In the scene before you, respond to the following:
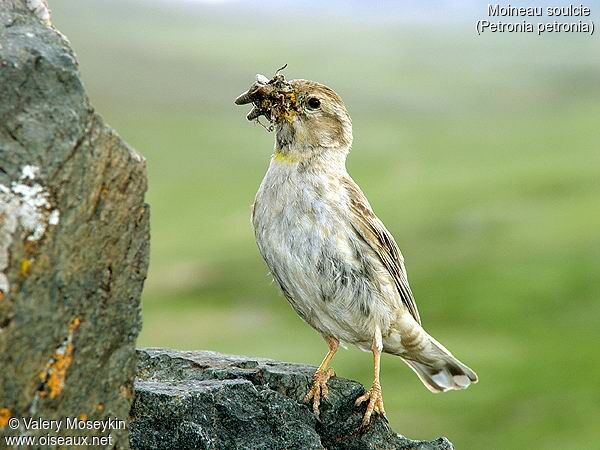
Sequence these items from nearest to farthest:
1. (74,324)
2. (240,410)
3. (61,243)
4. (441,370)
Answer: (61,243)
(74,324)
(240,410)
(441,370)

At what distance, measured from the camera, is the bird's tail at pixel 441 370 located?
35.0 feet

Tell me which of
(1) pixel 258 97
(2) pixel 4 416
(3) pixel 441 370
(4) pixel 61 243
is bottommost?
(2) pixel 4 416

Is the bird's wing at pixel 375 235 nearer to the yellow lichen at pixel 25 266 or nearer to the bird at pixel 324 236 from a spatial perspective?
the bird at pixel 324 236

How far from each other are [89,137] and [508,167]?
5112 centimetres

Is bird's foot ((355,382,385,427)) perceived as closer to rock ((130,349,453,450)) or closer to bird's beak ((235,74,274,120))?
rock ((130,349,453,450))

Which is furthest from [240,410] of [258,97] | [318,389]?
[258,97]

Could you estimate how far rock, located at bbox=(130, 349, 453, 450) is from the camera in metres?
7.59

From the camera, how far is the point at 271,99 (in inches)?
375

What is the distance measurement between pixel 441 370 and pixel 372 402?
7.90 ft

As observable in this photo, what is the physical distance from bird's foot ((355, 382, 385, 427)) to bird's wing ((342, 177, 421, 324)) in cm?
126

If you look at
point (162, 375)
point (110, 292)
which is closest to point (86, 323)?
point (110, 292)

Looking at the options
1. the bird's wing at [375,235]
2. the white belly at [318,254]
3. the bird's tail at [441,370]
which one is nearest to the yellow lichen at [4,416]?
the white belly at [318,254]

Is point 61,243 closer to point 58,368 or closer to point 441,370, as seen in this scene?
point 58,368

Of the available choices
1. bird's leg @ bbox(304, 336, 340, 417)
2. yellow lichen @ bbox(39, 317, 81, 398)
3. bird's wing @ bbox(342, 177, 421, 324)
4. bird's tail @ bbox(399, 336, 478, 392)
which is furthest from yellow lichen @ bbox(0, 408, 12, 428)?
bird's tail @ bbox(399, 336, 478, 392)
